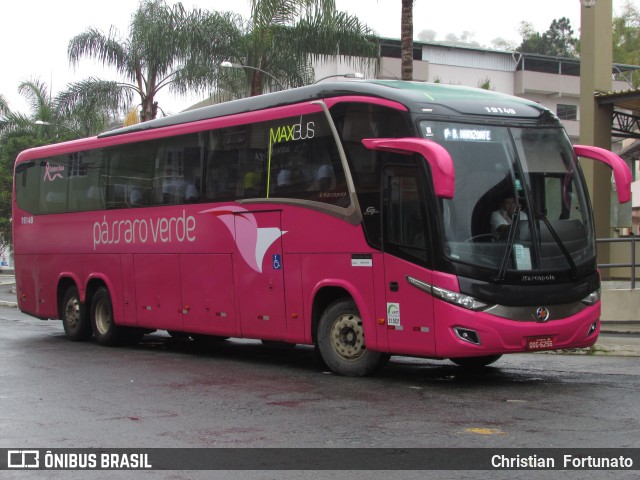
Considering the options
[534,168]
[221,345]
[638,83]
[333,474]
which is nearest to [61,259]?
[221,345]

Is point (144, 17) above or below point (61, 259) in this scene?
above

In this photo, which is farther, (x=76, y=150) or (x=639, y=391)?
(x=76, y=150)

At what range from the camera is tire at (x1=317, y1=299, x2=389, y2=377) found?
12.0 m

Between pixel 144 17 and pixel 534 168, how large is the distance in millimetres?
24194

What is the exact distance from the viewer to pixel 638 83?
73.2 m

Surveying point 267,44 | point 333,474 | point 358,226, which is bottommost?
point 333,474

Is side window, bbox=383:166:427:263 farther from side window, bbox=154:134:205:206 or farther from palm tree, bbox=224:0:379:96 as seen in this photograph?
palm tree, bbox=224:0:379:96

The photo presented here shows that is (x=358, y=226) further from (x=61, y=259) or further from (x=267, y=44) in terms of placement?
(x=267, y=44)

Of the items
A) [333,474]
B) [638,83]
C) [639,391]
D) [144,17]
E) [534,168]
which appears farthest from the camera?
[638,83]

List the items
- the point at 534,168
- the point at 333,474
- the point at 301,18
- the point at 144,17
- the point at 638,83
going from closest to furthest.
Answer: the point at 333,474 < the point at 534,168 < the point at 301,18 < the point at 144,17 < the point at 638,83

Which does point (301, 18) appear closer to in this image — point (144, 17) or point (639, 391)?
point (144, 17)

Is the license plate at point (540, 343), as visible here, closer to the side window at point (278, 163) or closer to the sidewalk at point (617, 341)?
the side window at point (278, 163)

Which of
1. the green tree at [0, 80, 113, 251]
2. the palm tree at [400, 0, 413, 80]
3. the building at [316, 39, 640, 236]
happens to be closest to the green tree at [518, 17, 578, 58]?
the building at [316, 39, 640, 236]

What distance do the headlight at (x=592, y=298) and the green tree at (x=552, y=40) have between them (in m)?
98.9
